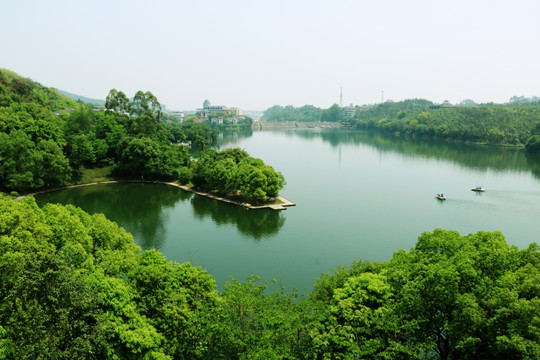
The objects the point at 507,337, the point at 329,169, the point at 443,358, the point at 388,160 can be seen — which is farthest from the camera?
the point at 388,160

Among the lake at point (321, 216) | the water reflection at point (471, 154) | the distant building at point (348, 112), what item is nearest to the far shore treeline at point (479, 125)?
the water reflection at point (471, 154)

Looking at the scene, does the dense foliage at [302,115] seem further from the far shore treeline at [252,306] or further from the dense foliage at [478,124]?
the far shore treeline at [252,306]

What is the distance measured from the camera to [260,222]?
82.4ft

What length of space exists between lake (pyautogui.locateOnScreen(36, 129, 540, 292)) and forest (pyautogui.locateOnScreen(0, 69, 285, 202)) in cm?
180

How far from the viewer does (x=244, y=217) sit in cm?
2597

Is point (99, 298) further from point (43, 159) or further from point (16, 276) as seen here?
point (43, 159)

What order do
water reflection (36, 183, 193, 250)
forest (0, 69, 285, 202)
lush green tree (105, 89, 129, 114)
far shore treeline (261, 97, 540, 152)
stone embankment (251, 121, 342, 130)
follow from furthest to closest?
stone embankment (251, 121, 342, 130), far shore treeline (261, 97, 540, 152), lush green tree (105, 89, 129, 114), forest (0, 69, 285, 202), water reflection (36, 183, 193, 250)

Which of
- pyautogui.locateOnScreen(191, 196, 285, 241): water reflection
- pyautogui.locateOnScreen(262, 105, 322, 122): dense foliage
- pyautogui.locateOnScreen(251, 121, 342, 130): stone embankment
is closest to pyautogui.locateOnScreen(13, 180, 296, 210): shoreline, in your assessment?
pyautogui.locateOnScreen(191, 196, 285, 241): water reflection

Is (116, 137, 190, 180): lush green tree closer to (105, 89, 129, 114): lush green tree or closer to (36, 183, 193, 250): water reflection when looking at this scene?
(36, 183, 193, 250): water reflection

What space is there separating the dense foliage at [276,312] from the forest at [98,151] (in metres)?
17.8

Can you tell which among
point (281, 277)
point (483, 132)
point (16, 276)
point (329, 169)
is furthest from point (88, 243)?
point (483, 132)

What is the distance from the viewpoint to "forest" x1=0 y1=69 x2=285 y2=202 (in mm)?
28500

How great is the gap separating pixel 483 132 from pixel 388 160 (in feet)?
87.6

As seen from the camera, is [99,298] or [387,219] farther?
[387,219]
